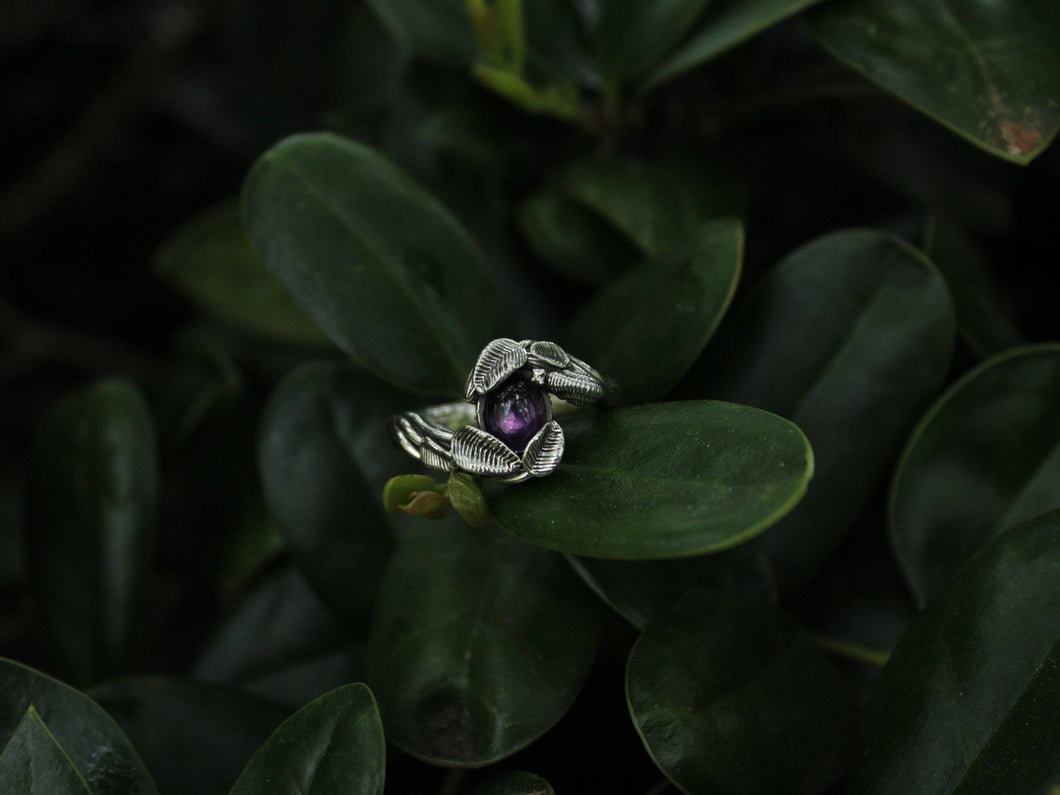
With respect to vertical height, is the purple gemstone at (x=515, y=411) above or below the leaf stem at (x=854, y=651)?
above

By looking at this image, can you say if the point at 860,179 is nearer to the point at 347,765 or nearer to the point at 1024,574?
the point at 1024,574

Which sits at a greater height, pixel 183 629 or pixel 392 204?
pixel 392 204

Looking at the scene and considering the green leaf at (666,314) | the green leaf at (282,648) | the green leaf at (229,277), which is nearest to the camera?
the green leaf at (666,314)

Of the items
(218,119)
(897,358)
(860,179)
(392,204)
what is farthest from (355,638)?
(218,119)

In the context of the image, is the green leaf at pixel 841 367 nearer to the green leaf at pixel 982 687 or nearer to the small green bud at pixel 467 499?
the green leaf at pixel 982 687

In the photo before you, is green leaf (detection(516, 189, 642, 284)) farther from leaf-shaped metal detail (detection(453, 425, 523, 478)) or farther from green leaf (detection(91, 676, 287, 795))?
green leaf (detection(91, 676, 287, 795))

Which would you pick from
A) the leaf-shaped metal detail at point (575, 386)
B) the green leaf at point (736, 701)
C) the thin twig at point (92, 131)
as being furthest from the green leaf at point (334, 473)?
the thin twig at point (92, 131)

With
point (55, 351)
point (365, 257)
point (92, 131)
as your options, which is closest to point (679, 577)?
point (365, 257)

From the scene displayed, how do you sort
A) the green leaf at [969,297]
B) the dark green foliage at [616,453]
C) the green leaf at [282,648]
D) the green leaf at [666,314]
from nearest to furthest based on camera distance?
the dark green foliage at [616,453], the green leaf at [666,314], the green leaf at [969,297], the green leaf at [282,648]

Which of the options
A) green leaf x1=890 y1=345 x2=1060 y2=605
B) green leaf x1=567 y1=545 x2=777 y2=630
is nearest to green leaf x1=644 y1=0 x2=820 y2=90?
green leaf x1=890 y1=345 x2=1060 y2=605
